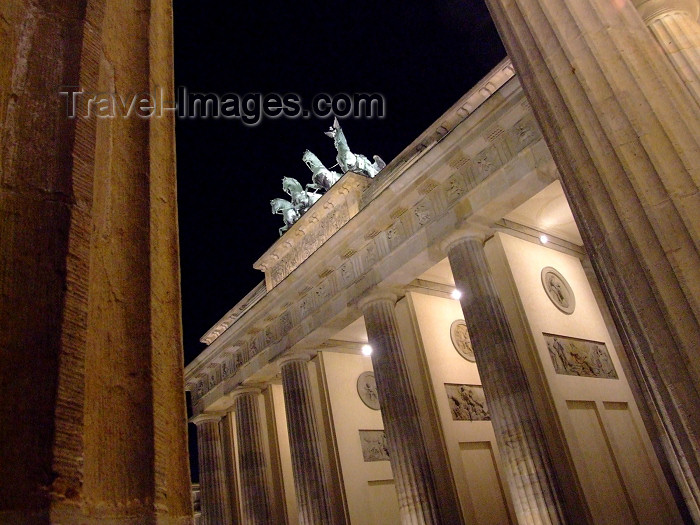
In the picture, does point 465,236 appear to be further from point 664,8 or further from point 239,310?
point 239,310

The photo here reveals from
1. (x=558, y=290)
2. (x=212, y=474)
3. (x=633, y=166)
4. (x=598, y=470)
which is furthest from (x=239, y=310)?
(x=633, y=166)

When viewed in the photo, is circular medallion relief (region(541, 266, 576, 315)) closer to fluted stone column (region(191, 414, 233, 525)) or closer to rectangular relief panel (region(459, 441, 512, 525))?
rectangular relief panel (region(459, 441, 512, 525))

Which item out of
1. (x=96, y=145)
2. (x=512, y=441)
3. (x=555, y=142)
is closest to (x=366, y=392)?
(x=512, y=441)

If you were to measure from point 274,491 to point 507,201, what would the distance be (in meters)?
12.4

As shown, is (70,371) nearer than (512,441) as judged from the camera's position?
Yes

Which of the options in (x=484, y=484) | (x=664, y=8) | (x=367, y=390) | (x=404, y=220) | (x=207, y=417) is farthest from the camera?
(x=207, y=417)

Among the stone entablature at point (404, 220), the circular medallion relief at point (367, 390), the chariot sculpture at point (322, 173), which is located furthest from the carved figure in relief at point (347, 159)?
the circular medallion relief at point (367, 390)

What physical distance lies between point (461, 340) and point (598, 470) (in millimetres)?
5309

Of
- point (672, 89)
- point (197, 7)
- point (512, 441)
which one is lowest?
point (512, 441)

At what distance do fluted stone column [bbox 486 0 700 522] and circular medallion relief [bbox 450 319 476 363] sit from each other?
10318 mm

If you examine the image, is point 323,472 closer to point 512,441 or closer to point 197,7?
point 512,441

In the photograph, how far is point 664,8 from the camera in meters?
4.62

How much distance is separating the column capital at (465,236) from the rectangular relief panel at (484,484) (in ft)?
16.0

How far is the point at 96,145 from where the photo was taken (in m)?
1.56
